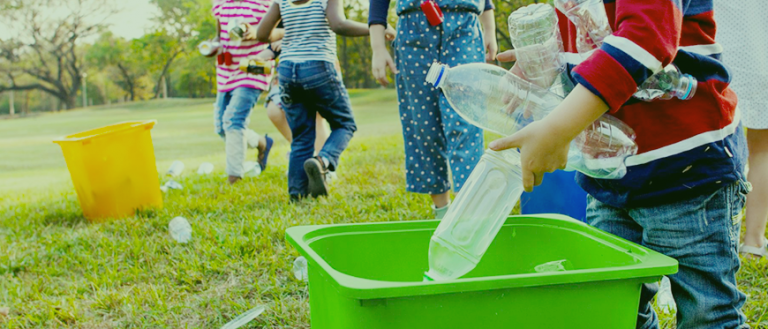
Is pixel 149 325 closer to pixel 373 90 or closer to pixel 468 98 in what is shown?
pixel 468 98

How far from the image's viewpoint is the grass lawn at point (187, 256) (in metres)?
1.83

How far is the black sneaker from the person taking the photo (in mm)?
3164

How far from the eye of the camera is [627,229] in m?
1.33

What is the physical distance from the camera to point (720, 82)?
3.72 feet

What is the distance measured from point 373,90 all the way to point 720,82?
19167 millimetres

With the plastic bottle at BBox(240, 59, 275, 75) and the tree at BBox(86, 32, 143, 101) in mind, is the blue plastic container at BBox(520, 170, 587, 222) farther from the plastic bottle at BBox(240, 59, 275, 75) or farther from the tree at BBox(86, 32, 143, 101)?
the tree at BBox(86, 32, 143, 101)

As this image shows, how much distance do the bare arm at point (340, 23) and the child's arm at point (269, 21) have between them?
39 centimetres

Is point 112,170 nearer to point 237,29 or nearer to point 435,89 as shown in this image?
point 237,29

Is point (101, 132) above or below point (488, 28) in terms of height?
below

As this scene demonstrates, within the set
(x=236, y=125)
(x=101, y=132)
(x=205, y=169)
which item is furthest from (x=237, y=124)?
(x=205, y=169)

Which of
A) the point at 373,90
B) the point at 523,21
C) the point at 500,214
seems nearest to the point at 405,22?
the point at 523,21

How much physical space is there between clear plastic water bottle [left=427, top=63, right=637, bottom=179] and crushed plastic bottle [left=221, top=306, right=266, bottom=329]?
0.86 meters

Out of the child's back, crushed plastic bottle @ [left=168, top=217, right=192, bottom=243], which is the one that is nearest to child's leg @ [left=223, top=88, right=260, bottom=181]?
crushed plastic bottle @ [left=168, top=217, right=192, bottom=243]

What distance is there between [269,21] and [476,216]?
2464mm
